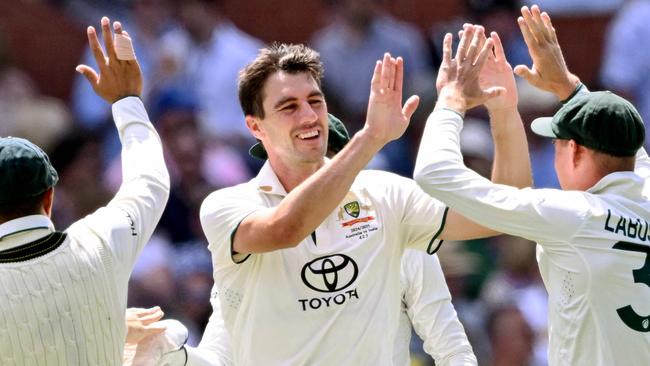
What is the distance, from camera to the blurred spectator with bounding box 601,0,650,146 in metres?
11.0

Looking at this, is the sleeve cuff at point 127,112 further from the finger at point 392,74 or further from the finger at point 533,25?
the finger at point 533,25

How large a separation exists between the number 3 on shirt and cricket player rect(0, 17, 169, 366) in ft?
5.54

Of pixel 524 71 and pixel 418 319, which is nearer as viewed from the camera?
pixel 524 71

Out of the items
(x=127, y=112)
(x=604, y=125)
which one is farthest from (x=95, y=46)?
(x=604, y=125)

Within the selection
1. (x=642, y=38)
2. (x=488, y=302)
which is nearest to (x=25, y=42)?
(x=488, y=302)

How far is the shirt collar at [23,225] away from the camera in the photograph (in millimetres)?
4441

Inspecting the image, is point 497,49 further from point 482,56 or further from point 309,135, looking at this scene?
point 309,135

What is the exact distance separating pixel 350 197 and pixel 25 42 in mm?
6304

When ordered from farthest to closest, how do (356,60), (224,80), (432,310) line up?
(356,60) → (224,80) → (432,310)

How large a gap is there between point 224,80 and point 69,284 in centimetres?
634

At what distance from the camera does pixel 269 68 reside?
545cm

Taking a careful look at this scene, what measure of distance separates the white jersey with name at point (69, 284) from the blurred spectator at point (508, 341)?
17.8 ft

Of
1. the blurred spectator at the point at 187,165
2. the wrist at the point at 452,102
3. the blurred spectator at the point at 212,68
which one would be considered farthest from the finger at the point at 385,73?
the blurred spectator at the point at 212,68

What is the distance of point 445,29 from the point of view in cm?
1109
